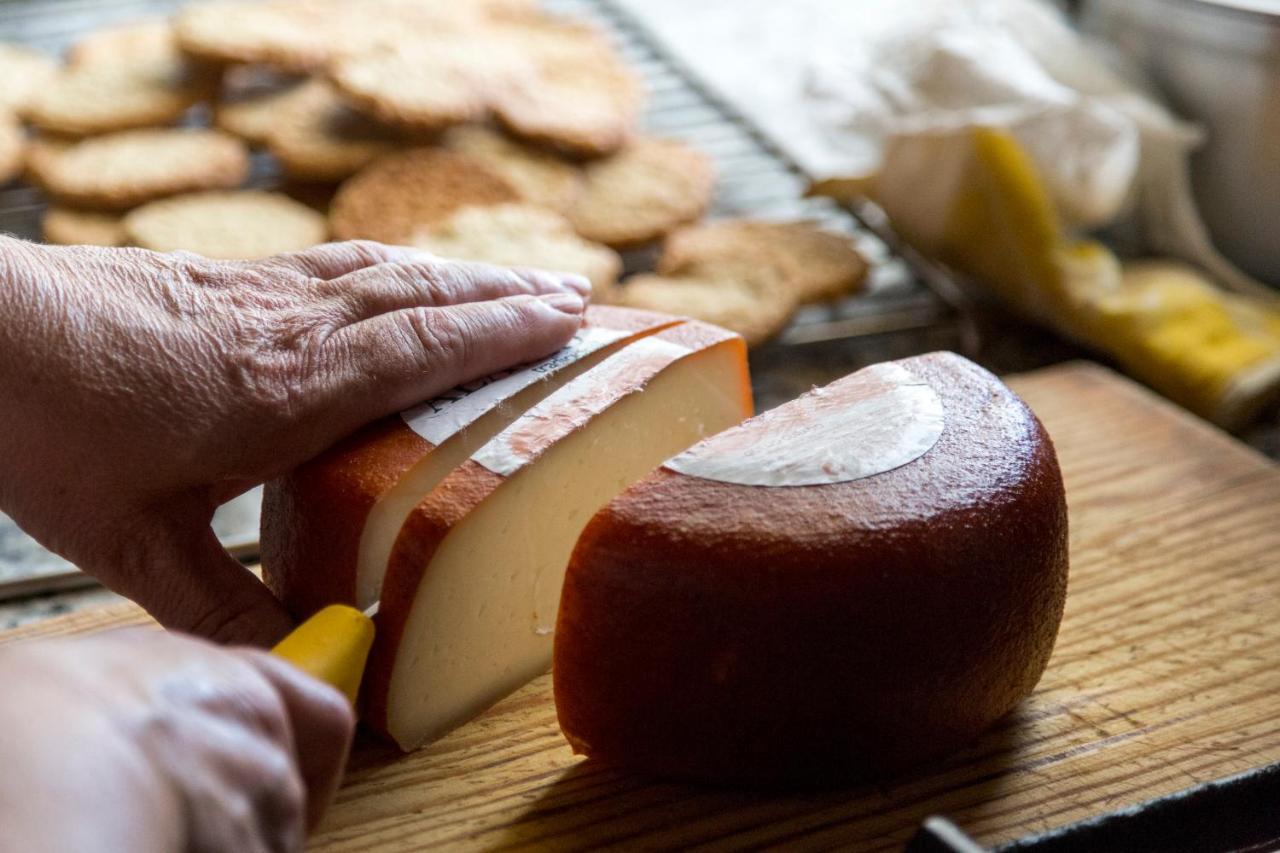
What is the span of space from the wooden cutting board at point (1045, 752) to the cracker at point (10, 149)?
1.07m

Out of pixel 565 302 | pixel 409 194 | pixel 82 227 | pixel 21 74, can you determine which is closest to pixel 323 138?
pixel 409 194

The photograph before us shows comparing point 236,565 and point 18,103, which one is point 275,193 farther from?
point 236,565

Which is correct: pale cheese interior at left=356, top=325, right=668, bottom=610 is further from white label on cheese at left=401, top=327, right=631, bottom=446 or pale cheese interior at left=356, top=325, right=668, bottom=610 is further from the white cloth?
the white cloth

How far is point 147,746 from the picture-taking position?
0.53 metres

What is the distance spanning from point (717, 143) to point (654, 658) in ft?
4.87

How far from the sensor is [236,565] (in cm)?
97

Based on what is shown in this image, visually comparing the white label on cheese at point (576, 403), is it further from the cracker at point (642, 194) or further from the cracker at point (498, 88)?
the cracker at point (498, 88)

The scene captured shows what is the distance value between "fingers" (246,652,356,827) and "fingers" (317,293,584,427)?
338 millimetres

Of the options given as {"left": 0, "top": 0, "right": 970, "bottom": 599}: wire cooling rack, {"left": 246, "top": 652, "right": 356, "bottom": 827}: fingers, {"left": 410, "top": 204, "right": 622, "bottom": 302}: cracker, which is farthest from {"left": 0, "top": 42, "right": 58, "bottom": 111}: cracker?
{"left": 246, "top": 652, "right": 356, "bottom": 827}: fingers

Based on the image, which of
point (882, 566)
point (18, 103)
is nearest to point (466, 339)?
point (882, 566)

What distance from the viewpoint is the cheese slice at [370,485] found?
2.98ft

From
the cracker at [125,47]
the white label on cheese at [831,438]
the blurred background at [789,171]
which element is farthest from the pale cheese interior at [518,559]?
the cracker at [125,47]

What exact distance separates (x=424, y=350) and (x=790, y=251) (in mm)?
827

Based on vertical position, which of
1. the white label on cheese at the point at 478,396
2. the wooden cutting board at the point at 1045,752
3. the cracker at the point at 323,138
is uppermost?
the white label on cheese at the point at 478,396
